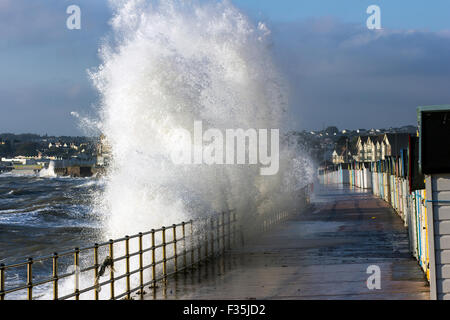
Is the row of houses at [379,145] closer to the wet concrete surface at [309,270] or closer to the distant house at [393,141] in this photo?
the distant house at [393,141]

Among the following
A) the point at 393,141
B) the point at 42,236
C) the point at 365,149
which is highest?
the point at 393,141

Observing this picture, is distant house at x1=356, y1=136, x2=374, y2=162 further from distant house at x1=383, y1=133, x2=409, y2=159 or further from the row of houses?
distant house at x1=383, y1=133, x2=409, y2=159

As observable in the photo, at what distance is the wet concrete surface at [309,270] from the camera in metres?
11.4

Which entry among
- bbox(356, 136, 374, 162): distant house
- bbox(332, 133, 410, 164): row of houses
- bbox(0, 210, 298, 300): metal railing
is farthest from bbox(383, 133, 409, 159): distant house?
bbox(0, 210, 298, 300): metal railing

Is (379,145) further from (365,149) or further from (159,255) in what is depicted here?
(159,255)

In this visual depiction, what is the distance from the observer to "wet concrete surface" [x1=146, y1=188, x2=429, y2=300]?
11.4 metres

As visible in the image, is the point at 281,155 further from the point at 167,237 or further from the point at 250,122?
the point at 167,237

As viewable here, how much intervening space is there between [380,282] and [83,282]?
22.3 ft

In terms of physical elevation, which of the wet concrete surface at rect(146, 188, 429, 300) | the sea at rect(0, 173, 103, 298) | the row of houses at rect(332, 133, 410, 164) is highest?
the row of houses at rect(332, 133, 410, 164)

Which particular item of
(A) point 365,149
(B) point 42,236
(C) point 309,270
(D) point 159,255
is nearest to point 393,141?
(A) point 365,149

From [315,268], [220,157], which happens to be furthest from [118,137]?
[315,268]

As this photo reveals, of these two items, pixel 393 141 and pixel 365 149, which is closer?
pixel 393 141

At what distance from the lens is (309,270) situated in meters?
13.8

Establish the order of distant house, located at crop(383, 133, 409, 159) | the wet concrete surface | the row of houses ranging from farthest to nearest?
the row of houses
distant house, located at crop(383, 133, 409, 159)
the wet concrete surface
